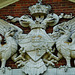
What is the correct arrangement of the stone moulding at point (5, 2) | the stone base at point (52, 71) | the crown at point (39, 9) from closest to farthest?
1. the stone base at point (52, 71)
2. the crown at point (39, 9)
3. the stone moulding at point (5, 2)

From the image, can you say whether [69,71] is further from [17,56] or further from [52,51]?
[17,56]

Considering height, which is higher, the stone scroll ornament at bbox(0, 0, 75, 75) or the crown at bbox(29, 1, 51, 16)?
the crown at bbox(29, 1, 51, 16)

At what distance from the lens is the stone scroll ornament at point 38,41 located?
36.9 feet

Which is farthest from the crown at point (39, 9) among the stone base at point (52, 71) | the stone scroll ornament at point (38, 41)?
the stone base at point (52, 71)

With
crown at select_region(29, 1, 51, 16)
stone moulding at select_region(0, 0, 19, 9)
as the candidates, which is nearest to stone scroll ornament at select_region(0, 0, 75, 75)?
crown at select_region(29, 1, 51, 16)

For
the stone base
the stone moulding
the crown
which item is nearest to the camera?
the stone base

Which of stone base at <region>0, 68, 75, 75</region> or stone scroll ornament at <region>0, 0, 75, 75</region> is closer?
stone base at <region>0, 68, 75, 75</region>

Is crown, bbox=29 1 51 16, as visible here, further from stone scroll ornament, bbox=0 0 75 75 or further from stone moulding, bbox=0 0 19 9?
stone moulding, bbox=0 0 19 9

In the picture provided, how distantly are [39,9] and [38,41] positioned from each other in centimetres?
112

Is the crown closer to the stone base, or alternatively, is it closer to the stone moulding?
the stone moulding

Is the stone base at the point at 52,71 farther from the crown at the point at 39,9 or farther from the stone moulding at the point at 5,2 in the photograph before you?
the stone moulding at the point at 5,2

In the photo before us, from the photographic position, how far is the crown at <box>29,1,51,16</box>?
12086 mm

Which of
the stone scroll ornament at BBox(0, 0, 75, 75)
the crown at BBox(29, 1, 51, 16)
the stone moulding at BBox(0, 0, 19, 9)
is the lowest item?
the stone scroll ornament at BBox(0, 0, 75, 75)

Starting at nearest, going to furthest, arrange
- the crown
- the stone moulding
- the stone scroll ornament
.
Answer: the stone scroll ornament, the crown, the stone moulding
